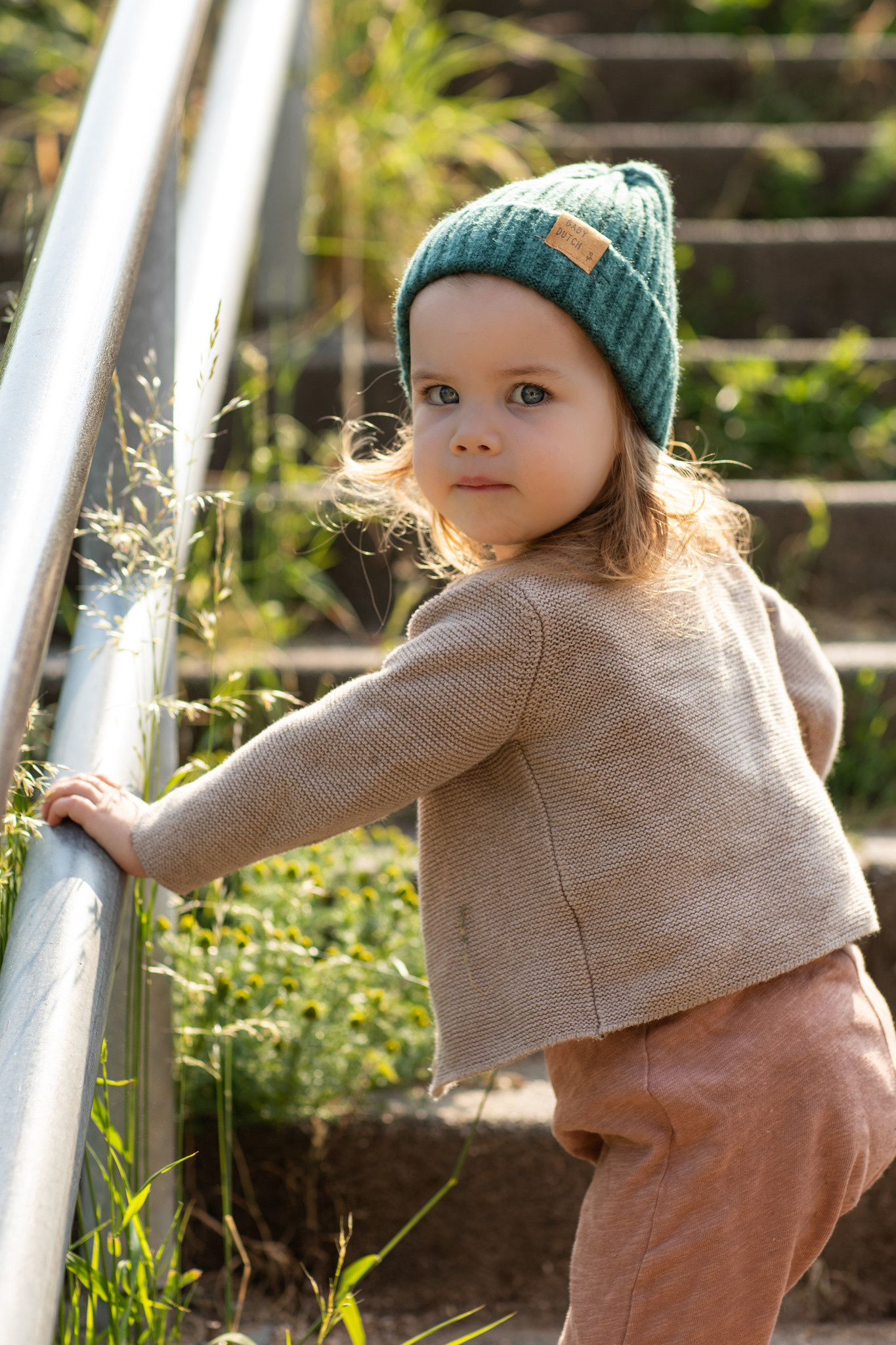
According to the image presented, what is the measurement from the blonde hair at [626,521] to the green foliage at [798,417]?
1.35m

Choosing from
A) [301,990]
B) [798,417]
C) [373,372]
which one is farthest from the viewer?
[798,417]

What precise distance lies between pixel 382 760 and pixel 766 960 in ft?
1.27

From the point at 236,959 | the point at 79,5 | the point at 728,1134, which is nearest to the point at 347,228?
the point at 79,5

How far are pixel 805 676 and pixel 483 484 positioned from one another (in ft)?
1.56

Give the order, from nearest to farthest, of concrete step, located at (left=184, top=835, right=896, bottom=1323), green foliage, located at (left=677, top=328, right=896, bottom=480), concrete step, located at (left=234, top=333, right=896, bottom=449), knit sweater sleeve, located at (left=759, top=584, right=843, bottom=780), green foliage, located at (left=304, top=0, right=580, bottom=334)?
knit sweater sleeve, located at (left=759, top=584, right=843, bottom=780), concrete step, located at (left=184, top=835, right=896, bottom=1323), concrete step, located at (left=234, top=333, right=896, bottom=449), green foliage, located at (left=677, top=328, right=896, bottom=480), green foliage, located at (left=304, top=0, right=580, bottom=334)

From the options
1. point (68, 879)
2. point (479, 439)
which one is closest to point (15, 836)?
point (68, 879)

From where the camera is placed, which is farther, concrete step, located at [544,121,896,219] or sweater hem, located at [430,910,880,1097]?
concrete step, located at [544,121,896,219]

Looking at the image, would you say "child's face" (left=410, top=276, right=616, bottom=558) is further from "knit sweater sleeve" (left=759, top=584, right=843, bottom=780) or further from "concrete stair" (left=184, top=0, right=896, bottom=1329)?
"concrete stair" (left=184, top=0, right=896, bottom=1329)

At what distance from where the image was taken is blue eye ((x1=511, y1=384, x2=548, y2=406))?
1.16 meters

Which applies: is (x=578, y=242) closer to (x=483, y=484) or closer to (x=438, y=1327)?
(x=483, y=484)

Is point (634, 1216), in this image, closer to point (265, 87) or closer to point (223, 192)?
point (223, 192)

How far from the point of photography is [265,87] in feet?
6.77

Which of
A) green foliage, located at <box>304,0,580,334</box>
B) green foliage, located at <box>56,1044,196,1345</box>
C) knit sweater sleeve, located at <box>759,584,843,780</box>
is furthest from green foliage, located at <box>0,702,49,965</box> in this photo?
green foliage, located at <box>304,0,580,334</box>

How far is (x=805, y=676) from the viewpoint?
1437 millimetres
